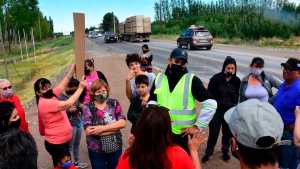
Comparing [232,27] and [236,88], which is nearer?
[236,88]

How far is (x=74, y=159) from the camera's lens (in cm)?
681

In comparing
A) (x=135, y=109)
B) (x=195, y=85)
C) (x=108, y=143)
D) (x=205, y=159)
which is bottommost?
(x=205, y=159)

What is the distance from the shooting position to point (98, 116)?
15.6 feet

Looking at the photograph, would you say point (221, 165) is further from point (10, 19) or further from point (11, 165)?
point (10, 19)

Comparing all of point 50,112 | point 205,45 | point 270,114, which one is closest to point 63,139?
point 50,112

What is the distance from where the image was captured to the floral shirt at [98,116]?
15.6 ft

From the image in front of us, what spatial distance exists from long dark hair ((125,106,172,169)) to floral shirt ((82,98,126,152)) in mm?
1895

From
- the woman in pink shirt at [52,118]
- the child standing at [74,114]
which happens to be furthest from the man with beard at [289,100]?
the child standing at [74,114]

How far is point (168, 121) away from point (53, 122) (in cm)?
290

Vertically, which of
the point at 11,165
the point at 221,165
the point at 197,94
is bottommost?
the point at 221,165

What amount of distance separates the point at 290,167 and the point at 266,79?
4.76 feet

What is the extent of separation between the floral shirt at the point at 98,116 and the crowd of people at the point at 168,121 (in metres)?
0.01

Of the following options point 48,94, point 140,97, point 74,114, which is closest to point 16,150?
point 48,94

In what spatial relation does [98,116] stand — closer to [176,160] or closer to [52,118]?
[52,118]
